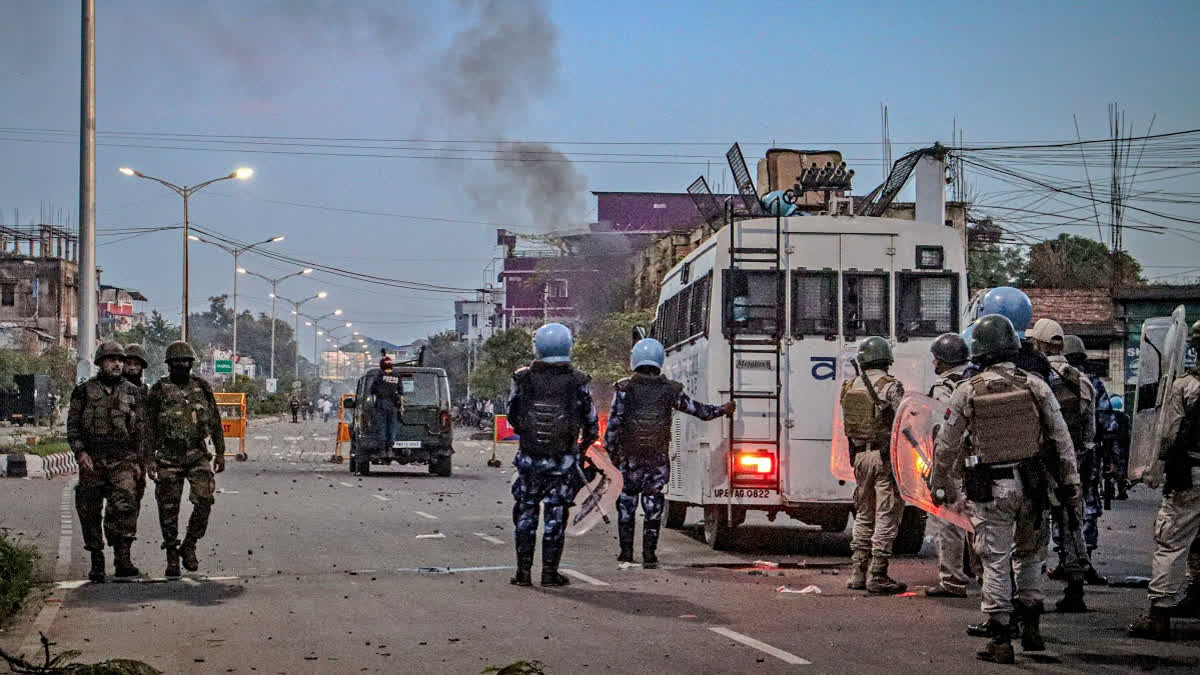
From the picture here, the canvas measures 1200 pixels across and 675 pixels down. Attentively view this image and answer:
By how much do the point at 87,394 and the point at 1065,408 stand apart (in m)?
7.52

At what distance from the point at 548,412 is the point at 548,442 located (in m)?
0.24

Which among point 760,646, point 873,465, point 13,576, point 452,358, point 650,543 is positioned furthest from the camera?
point 452,358

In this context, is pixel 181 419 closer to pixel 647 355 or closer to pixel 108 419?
pixel 108 419

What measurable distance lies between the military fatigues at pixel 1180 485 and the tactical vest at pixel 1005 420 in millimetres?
1223

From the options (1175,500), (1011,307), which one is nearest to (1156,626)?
(1175,500)

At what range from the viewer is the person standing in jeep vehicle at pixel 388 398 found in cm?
3091

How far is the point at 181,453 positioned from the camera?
12172mm

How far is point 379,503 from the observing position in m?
22.5

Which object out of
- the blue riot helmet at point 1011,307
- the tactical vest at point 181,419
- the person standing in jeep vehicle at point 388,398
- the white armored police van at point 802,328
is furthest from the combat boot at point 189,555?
the person standing in jeep vehicle at point 388,398

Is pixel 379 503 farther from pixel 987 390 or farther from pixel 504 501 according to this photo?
pixel 987 390

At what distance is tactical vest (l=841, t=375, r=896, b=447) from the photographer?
1150 centimetres

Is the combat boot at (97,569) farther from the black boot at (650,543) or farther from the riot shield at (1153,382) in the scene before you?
the riot shield at (1153,382)

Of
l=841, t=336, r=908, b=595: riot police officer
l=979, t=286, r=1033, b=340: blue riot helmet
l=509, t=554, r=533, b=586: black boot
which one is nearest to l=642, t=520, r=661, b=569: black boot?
l=509, t=554, r=533, b=586: black boot

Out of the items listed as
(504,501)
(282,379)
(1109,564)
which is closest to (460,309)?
(282,379)
